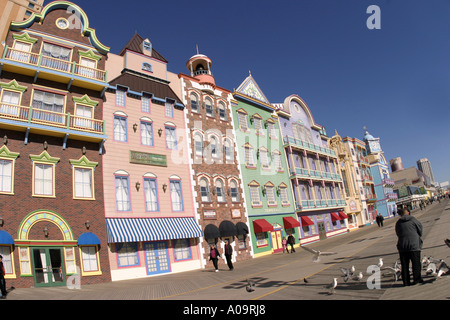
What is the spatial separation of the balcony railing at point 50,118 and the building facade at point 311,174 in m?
21.6

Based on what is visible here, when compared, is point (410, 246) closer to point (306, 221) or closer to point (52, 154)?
point (52, 154)

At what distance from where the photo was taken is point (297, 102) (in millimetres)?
40188

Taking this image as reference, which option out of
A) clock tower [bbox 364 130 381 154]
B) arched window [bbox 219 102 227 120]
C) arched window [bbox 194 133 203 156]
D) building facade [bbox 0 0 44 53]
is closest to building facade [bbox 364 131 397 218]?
clock tower [bbox 364 130 381 154]

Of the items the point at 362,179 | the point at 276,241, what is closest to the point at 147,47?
the point at 276,241

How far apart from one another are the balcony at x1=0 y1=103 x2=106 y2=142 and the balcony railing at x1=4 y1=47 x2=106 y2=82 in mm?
2736

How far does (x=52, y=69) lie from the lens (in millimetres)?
17516

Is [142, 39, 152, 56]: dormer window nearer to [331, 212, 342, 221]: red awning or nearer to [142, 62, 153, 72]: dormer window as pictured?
[142, 62, 153, 72]: dormer window

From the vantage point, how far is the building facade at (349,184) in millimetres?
45297

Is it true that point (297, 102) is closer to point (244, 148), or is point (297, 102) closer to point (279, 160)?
point (279, 160)

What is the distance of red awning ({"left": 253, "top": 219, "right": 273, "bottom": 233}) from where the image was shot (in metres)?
26.4

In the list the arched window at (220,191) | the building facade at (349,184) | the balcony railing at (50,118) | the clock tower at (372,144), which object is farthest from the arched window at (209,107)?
the clock tower at (372,144)
